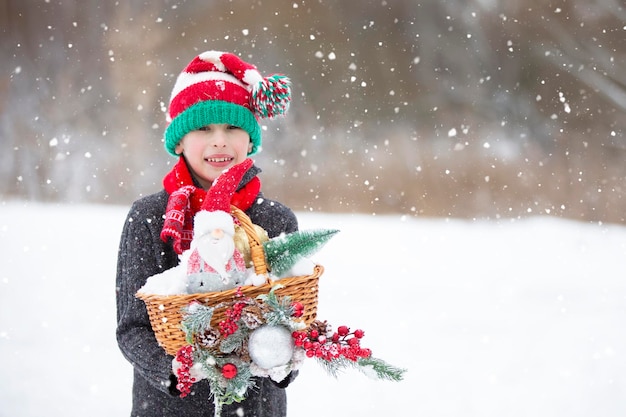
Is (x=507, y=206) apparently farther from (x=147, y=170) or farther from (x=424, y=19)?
(x=147, y=170)

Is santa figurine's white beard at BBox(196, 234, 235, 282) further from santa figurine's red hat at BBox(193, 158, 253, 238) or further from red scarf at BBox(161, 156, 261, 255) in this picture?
red scarf at BBox(161, 156, 261, 255)

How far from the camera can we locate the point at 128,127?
659 cm

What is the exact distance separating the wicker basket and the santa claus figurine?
0.03 m

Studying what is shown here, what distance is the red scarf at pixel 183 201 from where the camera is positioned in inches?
46.0

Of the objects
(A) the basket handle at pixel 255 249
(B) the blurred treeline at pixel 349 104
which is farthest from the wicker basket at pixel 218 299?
(B) the blurred treeline at pixel 349 104

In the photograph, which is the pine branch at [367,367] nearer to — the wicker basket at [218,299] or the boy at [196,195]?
the wicker basket at [218,299]

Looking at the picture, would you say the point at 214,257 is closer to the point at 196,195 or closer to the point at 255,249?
the point at 255,249

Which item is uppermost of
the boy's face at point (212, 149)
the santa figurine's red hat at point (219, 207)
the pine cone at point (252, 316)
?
the boy's face at point (212, 149)

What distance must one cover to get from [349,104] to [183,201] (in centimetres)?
564

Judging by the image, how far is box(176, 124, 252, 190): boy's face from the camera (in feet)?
4.27

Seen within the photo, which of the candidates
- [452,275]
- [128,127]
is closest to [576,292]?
[452,275]

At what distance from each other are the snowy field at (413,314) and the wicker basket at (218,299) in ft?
6.45

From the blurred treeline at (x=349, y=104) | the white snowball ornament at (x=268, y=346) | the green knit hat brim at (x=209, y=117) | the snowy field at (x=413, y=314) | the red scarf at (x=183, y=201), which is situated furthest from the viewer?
the blurred treeline at (x=349, y=104)

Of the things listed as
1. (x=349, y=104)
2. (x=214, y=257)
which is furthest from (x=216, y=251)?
(x=349, y=104)
